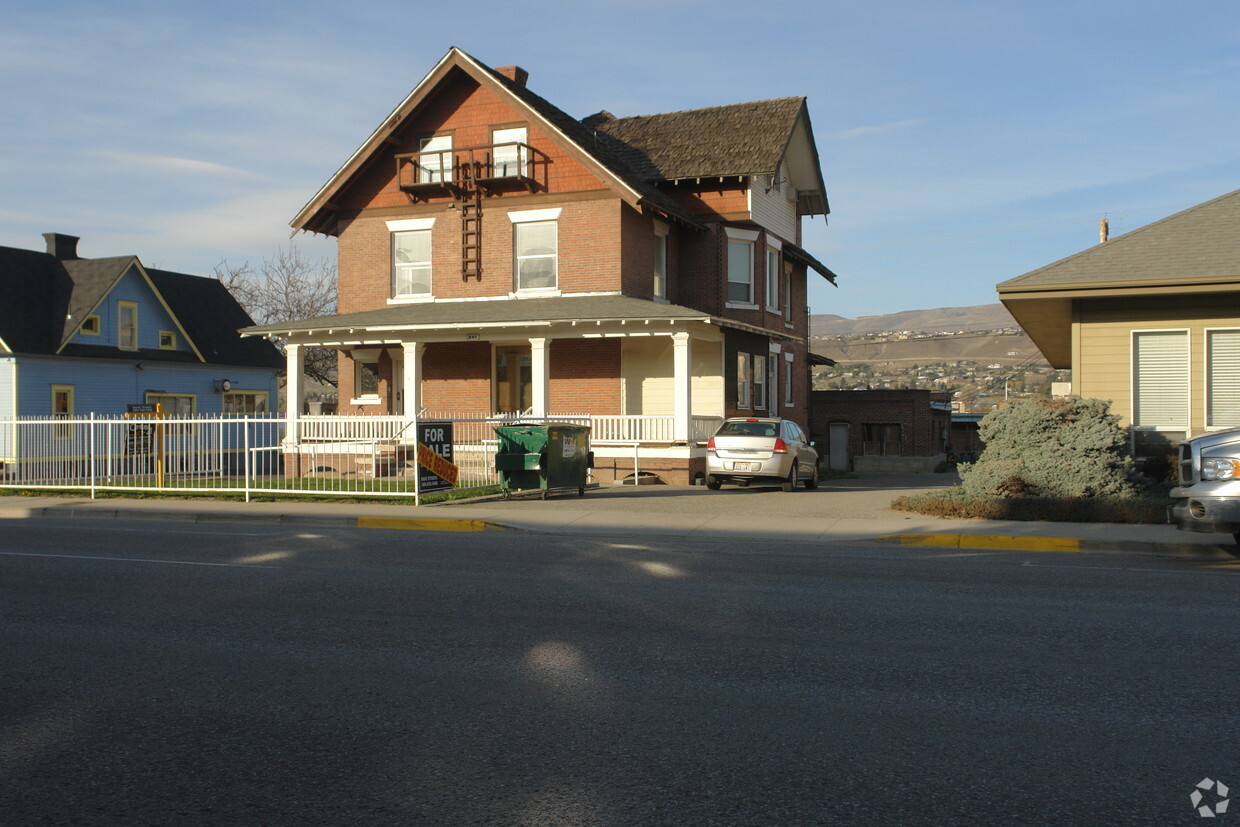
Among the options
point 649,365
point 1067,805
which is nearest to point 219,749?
point 1067,805

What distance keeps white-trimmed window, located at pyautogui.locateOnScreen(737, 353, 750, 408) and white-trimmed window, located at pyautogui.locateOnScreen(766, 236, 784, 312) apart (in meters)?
2.90

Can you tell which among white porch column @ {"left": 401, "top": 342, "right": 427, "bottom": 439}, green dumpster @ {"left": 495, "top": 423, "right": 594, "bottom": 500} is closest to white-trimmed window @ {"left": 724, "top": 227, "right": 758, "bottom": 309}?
white porch column @ {"left": 401, "top": 342, "right": 427, "bottom": 439}

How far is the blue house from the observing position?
113 feet

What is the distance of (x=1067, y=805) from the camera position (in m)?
4.44

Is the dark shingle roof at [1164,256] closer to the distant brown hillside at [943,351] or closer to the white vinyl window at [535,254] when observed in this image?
the white vinyl window at [535,254]

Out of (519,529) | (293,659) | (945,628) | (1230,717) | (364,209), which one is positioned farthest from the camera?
(364,209)

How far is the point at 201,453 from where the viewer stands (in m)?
20.8

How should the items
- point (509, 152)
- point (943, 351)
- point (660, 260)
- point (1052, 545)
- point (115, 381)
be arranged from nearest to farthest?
point (1052, 545)
point (509, 152)
point (660, 260)
point (115, 381)
point (943, 351)

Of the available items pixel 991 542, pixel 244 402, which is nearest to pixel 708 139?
pixel 991 542

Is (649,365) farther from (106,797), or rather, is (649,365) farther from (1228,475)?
(106,797)

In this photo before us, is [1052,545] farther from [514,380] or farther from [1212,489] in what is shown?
[514,380]

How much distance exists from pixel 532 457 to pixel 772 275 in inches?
578

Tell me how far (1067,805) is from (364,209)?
2664 centimetres

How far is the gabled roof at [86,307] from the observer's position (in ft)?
114
